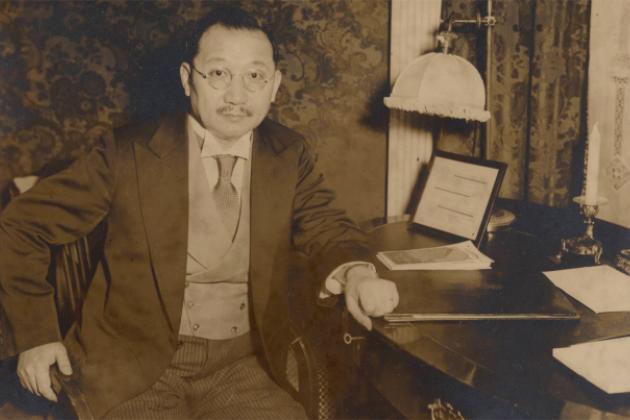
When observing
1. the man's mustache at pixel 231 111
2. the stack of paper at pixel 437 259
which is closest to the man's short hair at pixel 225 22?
the man's mustache at pixel 231 111

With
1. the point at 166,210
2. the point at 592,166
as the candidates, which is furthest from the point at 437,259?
the point at 166,210

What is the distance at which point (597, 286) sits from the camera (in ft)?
4.51

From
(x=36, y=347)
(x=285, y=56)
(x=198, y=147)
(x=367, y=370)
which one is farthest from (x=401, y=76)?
(x=36, y=347)

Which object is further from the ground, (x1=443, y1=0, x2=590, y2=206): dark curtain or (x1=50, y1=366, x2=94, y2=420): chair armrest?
(x1=443, y1=0, x2=590, y2=206): dark curtain

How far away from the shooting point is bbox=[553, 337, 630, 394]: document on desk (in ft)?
3.15

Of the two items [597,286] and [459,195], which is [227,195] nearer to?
[459,195]

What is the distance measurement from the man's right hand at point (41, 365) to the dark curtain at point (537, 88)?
4.16 feet

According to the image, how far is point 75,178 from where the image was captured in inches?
50.6

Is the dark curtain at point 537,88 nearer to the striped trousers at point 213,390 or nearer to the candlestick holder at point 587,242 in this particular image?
the candlestick holder at point 587,242

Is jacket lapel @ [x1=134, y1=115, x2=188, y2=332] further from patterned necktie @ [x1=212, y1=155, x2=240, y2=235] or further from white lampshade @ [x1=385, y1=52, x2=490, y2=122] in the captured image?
white lampshade @ [x1=385, y1=52, x2=490, y2=122]

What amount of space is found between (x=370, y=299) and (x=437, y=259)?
0.34 meters

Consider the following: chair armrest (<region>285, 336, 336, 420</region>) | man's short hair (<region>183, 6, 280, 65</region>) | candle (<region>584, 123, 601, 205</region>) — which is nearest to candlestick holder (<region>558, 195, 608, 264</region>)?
candle (<region>584, 123, 601, 205</region>)

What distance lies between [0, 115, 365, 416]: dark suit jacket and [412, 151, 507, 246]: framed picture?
367 mm

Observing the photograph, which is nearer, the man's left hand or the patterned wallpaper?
the man's left hand
